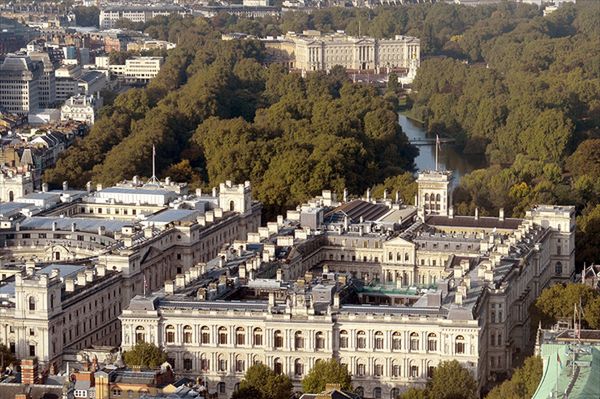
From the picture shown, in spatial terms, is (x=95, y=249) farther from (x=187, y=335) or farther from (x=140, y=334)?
(x=187, y=335)

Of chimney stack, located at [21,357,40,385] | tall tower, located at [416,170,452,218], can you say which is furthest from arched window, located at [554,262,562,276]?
chimney stack, located at [21,357,40,385]

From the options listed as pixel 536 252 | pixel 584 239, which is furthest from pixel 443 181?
pixel 536 252

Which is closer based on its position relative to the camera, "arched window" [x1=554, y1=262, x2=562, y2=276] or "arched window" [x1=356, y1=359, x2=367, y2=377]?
"arched window" [x1=356, y1=359, x2=367, y2=377]

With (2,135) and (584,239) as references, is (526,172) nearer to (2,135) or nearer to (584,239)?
(584,239)

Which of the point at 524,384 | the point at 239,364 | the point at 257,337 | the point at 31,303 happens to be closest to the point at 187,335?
the point at 239,364

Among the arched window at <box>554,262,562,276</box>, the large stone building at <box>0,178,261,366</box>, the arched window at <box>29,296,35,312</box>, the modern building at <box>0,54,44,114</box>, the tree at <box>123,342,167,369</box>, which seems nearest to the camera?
the tree at <box>123,342,167,369</box>

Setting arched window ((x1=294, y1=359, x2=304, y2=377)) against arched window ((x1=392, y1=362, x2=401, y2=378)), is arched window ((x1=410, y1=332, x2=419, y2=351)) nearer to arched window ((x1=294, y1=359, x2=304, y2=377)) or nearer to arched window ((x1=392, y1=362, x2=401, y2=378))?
arched window ((x1=392, y1=362, x2=401, y2=378))

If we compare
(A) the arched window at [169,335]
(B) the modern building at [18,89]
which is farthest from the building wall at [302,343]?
(B) the modern building at [18,89]
